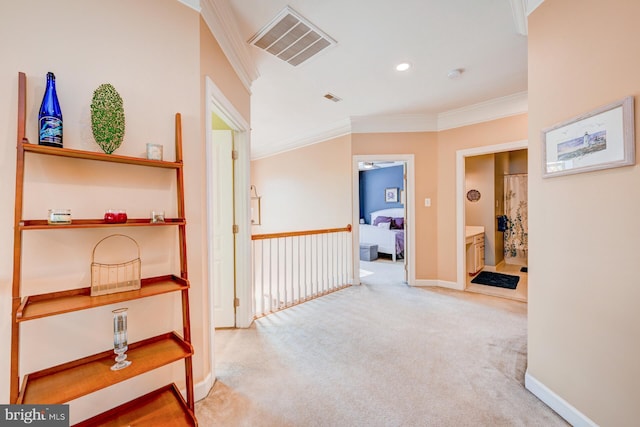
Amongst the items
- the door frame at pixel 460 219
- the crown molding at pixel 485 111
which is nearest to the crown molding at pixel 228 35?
the crown molding at pixel 485 111

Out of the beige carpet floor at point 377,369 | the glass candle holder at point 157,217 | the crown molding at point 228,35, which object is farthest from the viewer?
the crown molding at point 228,35

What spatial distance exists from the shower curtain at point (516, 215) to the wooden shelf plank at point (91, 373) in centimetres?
608

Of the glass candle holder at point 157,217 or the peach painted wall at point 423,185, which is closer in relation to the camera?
the glass candle holder at point 157,217

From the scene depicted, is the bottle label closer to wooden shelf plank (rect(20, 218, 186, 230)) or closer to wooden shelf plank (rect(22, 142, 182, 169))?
wooden shelf plank (rect(22, 142, 182, 169))

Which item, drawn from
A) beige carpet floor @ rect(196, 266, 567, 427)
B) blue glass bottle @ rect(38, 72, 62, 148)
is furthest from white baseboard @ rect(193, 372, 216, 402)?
blue glass bottle @ rect(38, 72, 62, 148)

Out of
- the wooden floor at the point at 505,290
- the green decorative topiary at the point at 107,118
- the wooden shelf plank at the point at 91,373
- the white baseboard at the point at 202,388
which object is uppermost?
the green decorative topiary at the point at 107,118

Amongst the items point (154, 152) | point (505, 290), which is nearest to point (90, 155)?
point (154, 152)

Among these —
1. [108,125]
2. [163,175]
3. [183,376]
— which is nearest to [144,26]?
[108,125]

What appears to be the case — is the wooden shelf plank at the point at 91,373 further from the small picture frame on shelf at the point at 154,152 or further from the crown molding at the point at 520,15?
the crown molding at the point at 520,15

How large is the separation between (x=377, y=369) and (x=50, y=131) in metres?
2.33

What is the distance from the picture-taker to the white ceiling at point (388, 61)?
6.22 feet

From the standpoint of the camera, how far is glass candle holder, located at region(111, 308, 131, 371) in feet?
3.99

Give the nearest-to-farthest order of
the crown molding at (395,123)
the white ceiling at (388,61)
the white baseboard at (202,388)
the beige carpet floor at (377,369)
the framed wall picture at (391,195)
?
the beige carpet floor at (377,369)
the white baseboard at (202,388)
the white ceiling at (388,61)
the crown molding at (395,123)
the framed wall picture at (391,195)

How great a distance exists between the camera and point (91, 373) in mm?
1146
